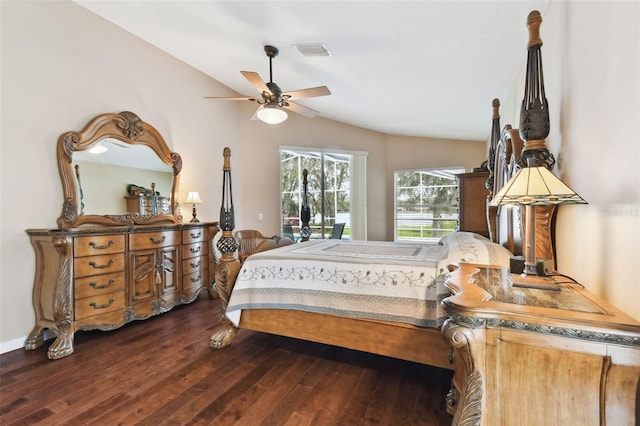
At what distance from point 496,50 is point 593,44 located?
1404 mm

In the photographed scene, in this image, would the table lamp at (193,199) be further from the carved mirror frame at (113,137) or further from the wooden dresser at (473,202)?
the wooden dresser at (473,202)

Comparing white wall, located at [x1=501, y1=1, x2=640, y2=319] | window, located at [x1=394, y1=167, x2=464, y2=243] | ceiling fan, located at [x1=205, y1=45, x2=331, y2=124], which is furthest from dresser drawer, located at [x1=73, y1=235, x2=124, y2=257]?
window, located at [x1=394, y1=167, x2=464, y2=243]

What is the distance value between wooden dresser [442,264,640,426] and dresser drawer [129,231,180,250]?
10.0 ft

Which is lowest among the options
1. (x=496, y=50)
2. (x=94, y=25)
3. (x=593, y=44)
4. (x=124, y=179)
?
(x=124, y=179)

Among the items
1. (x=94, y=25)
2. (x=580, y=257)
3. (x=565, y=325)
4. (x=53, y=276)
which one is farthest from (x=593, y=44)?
(x=94, y=25)

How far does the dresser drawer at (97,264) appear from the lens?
2.59 metres

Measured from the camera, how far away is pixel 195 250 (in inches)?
150

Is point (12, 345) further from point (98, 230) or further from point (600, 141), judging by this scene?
point (600, 141)

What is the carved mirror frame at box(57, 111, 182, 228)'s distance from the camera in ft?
9.37

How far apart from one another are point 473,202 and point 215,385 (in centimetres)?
304

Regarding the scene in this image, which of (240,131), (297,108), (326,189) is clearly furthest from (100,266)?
(326,189)

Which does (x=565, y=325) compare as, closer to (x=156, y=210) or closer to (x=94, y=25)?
(x=156, y=210)

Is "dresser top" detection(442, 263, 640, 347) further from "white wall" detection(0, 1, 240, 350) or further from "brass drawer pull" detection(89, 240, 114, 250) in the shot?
"white wall" detection(0, 1, 240, 350)

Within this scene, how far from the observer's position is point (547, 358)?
903 mm
